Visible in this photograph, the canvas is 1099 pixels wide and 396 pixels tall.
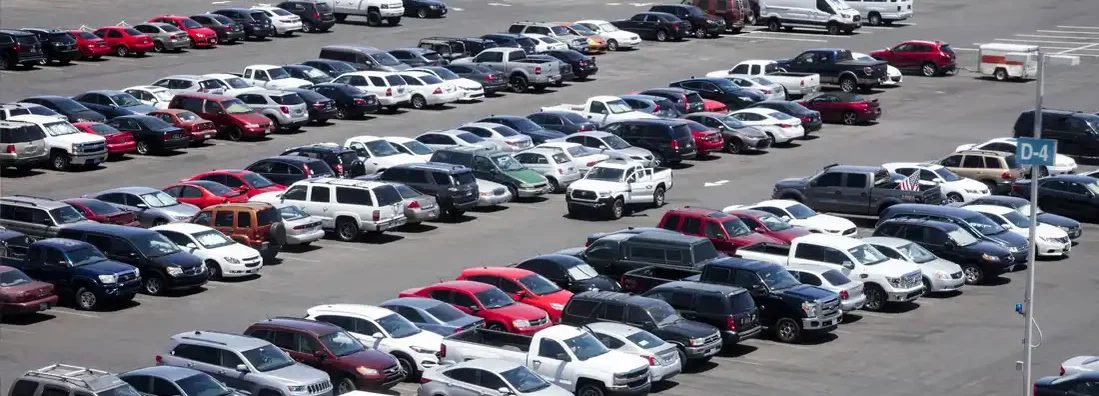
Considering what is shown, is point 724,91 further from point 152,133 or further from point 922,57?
point 152,133

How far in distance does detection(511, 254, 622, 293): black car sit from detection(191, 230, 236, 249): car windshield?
6.54m

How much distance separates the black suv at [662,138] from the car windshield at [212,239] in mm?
15737

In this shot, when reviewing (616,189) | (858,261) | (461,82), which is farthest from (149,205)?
(461,82)

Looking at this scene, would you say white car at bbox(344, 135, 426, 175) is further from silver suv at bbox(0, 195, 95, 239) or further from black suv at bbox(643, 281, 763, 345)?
black suv at bbox(643, 281, 763, 345)

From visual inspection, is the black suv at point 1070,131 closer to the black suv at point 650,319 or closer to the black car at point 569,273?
the black car at point 569,273

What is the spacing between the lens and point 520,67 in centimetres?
6162

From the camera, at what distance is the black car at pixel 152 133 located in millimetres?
49188

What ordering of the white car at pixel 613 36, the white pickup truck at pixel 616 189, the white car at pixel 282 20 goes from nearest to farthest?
the white pickup truck at pixel 616 189 < the white car at pixel 613 36 < the white car at pixel 282 20

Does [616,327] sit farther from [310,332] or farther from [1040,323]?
[1040,323]

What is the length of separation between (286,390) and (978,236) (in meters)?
19.1

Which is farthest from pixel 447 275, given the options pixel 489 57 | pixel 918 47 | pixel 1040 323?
pixel 918 47

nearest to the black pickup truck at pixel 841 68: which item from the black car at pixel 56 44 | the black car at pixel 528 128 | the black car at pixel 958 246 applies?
the black car at pixel 528 128

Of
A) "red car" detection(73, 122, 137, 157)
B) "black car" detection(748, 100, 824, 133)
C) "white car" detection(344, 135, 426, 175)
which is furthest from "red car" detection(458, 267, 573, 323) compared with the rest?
"black car" detection(748, 100, 824, 133)

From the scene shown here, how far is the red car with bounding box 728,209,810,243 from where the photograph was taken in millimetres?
39253
